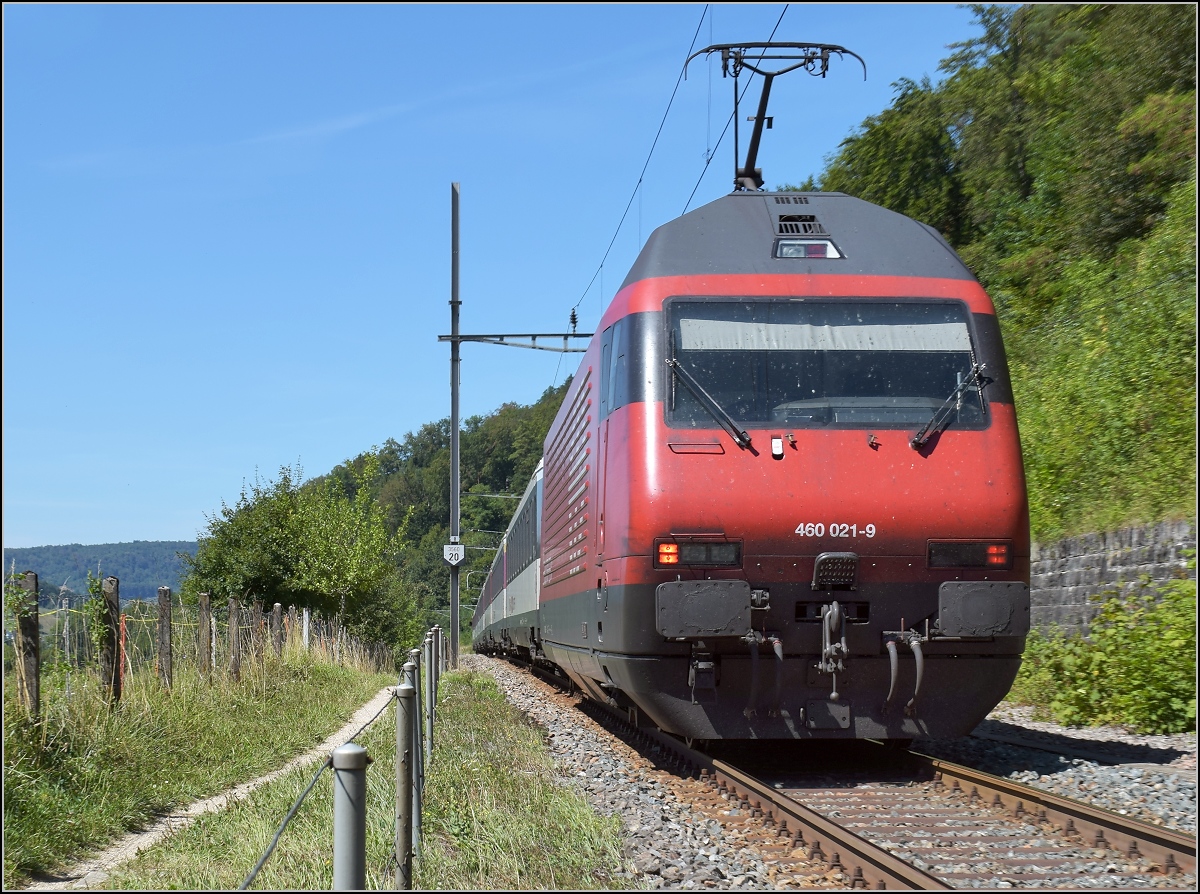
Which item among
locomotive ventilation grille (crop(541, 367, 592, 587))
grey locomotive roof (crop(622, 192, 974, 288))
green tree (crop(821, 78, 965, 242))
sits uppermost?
green tree (crop(821, 78, 965, 242))

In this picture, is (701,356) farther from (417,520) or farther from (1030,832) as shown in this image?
(417,520)

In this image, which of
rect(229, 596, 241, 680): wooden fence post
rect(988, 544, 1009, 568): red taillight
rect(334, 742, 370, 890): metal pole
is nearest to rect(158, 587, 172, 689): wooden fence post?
rect(229, 596, 241, 680): wooden fence post

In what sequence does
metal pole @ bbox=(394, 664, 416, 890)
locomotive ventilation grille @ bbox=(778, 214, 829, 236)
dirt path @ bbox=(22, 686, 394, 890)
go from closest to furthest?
metal pole @ bbox=(394, 664, 416, 890)
dirt path @ bbox=(22, 686, 394, 890)
locomotive ventilation grille @ bbox=(778, 214, 829, 236)

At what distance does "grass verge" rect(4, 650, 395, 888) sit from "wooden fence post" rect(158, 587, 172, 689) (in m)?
0.18

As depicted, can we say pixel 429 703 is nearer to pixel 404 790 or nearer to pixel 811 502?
pixel 811 502

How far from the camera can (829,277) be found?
28.4ft

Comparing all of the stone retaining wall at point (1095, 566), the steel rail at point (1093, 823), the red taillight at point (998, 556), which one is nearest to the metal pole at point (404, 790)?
the steel rail at point (1093, 823)

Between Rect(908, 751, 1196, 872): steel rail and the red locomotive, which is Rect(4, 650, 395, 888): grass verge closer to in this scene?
the red locomotive

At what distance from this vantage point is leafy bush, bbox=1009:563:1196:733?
1024 cm

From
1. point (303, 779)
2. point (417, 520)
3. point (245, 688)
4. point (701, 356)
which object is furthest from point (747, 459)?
point (417, 520)

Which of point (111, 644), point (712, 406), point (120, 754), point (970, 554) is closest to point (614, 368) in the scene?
point (712, 406)

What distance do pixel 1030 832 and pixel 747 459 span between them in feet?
9.39

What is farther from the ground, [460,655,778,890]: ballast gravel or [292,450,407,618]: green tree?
[292,450,407,618]: green tree

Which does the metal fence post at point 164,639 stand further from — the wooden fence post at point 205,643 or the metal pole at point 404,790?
the metal pole at point 404,790
